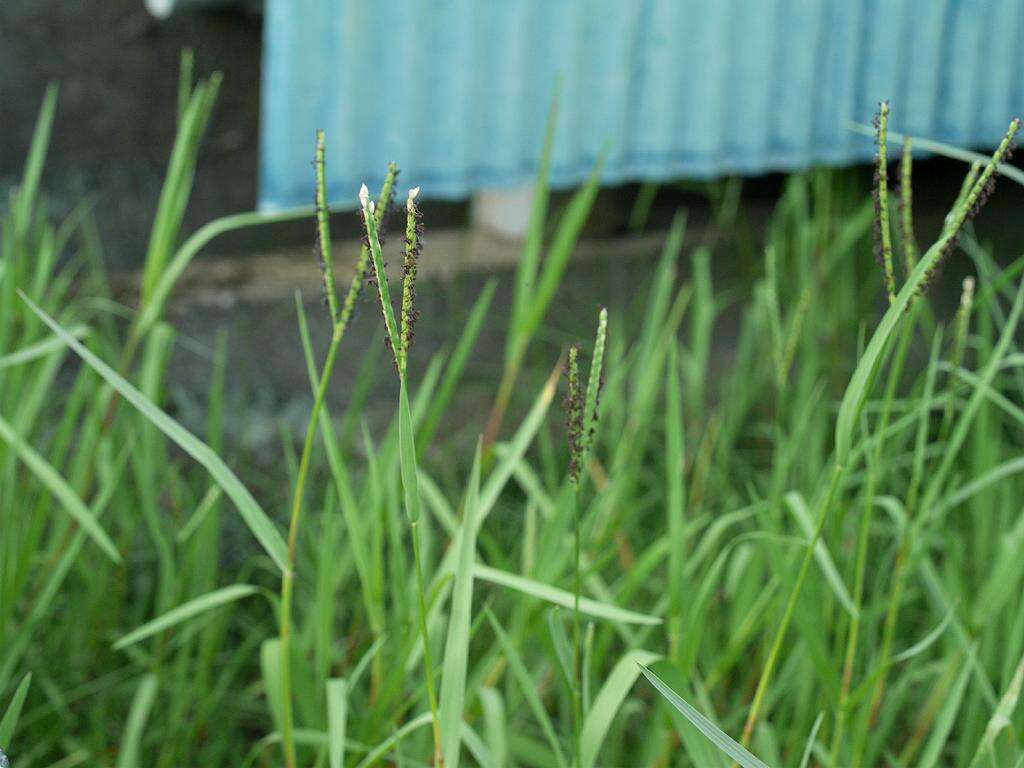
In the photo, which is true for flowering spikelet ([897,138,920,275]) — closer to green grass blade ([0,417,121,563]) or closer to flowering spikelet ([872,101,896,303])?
flowering spikelet ([872,101,896,303])

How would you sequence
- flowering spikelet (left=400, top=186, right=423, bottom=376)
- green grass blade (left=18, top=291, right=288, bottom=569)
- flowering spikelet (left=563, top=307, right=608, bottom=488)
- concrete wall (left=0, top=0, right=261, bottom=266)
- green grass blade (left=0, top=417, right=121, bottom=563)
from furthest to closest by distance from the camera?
1. concrete wall (left=0, top=0, right=261, bottom=266)
2. green grass blade (left=0, top=417, right=121, bottom=563)
3. green grass blade (left=18, top=291, right=288, bottom=569)
4. flowering spikelet (left=563, top=307, right=608, bottom=488)
5. flowering spikelet (left=400, top=186, right=423, bottom=376)

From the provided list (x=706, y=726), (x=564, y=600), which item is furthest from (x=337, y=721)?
(x=706, y=726)

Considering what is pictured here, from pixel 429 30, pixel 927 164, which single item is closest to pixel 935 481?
pixel 429 30

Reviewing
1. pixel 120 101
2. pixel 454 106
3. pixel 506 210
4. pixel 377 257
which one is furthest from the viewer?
pixel 506 210

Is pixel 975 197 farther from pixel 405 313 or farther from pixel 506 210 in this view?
pixel 506 210

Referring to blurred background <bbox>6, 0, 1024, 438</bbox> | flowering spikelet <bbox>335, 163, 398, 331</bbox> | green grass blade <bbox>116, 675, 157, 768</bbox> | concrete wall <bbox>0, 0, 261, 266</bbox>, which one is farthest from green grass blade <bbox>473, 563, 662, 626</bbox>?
concrete wall <bbox>0, 0, 261, 266</bbox>
